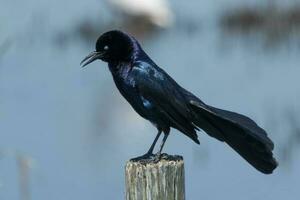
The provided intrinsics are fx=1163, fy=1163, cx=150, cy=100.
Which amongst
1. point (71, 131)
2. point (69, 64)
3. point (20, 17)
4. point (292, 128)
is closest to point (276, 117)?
point (292, 128)

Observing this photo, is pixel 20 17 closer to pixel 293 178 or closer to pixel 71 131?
pixel 71 131

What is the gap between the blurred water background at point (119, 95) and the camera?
301 inches

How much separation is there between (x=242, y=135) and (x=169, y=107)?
11.6 inches

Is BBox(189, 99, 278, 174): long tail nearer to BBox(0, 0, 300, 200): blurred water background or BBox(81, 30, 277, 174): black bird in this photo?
BBox(81, 30, 277, 174): black bird

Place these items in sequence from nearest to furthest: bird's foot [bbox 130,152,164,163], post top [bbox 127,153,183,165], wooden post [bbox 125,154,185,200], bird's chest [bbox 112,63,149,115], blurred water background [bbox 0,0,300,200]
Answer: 1. wooden post [bbox 125,154,185,200]
2. post top [bbox 127,153,183,165]
3. bird's foot [bbox 130,152,164,163]
4. bird's chest [bbox 112,63,149,115]
5. blurred water background [bbox 0,0,300,200]

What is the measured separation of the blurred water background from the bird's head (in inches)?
32.1

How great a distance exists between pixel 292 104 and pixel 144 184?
7.34 m

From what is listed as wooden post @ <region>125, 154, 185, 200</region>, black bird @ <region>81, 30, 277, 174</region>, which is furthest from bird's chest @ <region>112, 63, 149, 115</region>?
wooden post @ <region>125, 154, 185, 200</region>

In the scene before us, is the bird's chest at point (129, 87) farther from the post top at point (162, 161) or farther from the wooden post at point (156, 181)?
the wooden post at point (156, 181)

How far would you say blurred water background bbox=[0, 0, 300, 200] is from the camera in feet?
25.1

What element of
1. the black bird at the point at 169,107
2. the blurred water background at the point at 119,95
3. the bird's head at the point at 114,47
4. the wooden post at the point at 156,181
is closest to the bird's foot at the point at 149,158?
the black bird at the point at 169,107

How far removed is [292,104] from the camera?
34.0ft

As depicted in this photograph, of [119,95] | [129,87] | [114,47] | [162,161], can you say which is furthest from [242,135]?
[119,95]

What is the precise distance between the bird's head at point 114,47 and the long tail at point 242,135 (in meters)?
0.35
